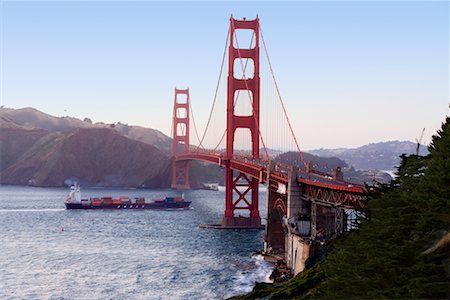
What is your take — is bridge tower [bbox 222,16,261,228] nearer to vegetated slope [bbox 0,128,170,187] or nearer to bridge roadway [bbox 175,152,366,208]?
bridge roadway [bbox 175,152,366,208]

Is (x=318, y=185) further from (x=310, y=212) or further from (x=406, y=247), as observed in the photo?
(x=406, y=247)

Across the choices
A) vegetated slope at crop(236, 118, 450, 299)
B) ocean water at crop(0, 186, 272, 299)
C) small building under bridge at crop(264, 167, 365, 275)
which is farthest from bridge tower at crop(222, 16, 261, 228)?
vegetated slope at crop(236, 118, 450, 299)

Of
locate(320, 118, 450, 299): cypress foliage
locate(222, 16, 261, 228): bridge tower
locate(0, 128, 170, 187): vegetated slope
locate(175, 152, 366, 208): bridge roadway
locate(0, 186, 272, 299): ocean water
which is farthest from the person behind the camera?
locate(0, 128, 170, 187): vegetated slope

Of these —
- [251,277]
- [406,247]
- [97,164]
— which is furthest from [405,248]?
[97,164]

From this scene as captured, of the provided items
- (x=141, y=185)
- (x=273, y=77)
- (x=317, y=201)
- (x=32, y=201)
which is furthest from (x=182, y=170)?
(x=317, y=201)

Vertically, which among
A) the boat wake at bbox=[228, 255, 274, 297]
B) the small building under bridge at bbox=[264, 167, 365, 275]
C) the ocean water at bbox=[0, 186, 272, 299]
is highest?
the small building under bridge at bbox=[264, 167, 365, 275]

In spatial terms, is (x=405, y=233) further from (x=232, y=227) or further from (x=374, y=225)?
(x=232, y=227)
